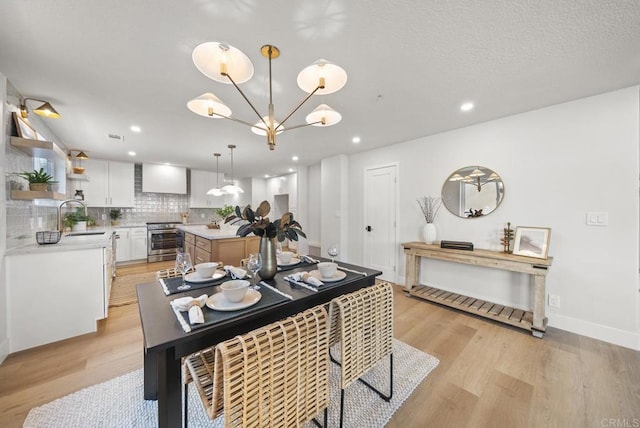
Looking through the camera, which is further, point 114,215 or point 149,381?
point 114,215

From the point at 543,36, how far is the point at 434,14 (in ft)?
2.66

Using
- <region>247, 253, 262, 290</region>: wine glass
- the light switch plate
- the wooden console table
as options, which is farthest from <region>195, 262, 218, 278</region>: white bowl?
the light switch plate

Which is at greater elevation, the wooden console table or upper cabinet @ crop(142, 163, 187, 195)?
upper cabinet @ crop(142, 163, 187, 195)

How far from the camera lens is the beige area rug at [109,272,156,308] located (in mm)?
3036

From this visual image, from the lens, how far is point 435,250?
2963mm

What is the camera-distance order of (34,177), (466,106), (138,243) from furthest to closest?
(138,243) → (466,106) → (34,177)

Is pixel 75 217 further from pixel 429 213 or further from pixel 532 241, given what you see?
pixel 532 241

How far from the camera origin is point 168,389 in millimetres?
962

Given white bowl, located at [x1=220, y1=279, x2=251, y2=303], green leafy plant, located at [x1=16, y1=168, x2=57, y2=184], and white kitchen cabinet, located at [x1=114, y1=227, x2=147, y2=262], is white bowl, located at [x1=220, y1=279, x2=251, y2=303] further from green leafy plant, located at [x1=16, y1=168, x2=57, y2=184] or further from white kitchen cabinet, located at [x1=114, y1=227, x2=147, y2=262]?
white kitchen cabinet, located at [x1=114, y1=227, x2=147, y2=262]

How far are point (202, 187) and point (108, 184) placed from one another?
193 cm

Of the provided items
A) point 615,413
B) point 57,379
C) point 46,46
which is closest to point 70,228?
point 57,379

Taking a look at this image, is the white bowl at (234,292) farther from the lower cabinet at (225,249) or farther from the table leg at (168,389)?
the lower cabinet at (225,249)

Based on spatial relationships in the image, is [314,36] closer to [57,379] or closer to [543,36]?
[543,36]

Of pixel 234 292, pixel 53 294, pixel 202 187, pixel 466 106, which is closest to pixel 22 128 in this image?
pixel 53 294
